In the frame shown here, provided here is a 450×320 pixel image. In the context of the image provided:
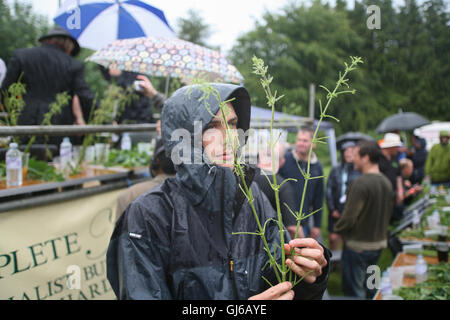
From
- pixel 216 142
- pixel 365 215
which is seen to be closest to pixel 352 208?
pixel 365 215

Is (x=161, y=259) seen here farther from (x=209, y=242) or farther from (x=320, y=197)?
(x=320, y=197)

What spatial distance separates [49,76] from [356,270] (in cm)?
431

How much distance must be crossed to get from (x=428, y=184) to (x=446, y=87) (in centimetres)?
444

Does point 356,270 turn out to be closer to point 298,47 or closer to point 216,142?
point 298,47

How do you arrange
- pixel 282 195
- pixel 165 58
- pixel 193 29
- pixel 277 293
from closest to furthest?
1. pixel 277 293
2. pixel 282 195
3. pixel 165 58
4. pixel 193 29

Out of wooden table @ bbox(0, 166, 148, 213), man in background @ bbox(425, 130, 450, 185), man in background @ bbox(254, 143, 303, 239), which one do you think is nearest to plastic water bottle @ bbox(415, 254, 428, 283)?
man in background @ bbox(254, 143, 303, 239)

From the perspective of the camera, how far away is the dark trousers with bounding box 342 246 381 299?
14.0 ft

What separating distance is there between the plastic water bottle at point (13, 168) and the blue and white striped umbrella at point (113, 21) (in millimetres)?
1199

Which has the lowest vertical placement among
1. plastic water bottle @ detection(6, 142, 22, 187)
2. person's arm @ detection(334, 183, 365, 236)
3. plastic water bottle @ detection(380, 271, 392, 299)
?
plastic water bottle @ detection(380, 271, 392, 299)

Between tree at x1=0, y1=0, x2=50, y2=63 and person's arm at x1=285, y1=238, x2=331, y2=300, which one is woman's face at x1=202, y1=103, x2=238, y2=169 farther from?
tree at x1=0, y1=0, x2=50, y2=63

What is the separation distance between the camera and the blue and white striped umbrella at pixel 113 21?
328 centimetres

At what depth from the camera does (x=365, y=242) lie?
4246 mm

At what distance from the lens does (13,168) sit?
2.76 metres

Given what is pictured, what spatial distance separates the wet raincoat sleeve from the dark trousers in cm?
355
